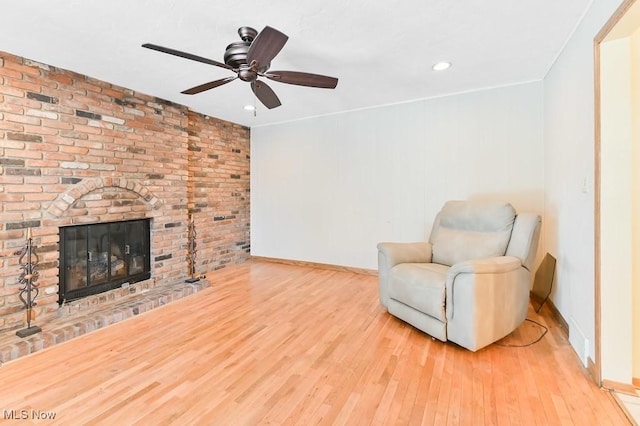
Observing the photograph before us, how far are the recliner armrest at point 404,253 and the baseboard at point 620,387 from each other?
144cm

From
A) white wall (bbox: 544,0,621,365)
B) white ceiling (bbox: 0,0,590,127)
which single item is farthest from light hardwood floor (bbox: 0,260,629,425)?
white ceiling (bbox: 0,0,590,127)

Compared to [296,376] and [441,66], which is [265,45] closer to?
[441,66]

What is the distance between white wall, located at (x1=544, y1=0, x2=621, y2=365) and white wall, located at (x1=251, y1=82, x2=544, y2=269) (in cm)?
42

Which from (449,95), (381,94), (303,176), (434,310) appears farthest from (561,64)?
(303,176)

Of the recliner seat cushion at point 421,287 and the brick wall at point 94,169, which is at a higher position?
the brick wall at point 94,169

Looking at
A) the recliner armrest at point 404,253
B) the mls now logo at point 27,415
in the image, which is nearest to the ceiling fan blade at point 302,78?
the recliner armrest at point 404,253

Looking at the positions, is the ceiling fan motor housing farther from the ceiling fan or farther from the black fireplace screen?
the black fireplace screen

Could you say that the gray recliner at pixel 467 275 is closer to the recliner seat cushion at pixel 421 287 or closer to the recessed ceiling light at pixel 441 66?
the recliner seat cushion at pixel 421 287

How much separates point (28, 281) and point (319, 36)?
2.96 m

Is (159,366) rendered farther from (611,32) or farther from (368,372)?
(611,32)

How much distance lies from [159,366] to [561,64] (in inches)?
149

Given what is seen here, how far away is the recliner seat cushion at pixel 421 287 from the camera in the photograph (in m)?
2.19

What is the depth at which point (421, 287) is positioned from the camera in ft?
7.54

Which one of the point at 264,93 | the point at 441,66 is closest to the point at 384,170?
the point at 441,66
